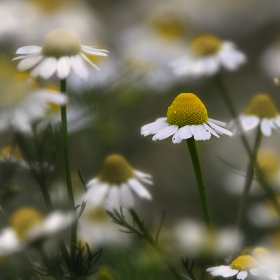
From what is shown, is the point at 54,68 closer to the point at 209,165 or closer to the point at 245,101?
the point at 209,165

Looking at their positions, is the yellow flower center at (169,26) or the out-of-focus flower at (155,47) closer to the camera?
the out-of-focus flower at (155,47)

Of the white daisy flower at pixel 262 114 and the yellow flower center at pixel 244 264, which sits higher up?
the white daisy flower at pixel 262 114

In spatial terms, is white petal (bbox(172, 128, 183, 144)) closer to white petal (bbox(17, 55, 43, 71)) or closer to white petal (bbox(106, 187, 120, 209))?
white petal (bbox(106, 187, 120, 209))

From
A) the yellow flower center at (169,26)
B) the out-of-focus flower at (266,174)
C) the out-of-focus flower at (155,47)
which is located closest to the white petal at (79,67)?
the out-of-focus flower at (266,174)

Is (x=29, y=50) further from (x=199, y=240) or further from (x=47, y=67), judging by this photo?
(x=199, y=240)

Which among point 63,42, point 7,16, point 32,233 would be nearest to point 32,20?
point 7,16

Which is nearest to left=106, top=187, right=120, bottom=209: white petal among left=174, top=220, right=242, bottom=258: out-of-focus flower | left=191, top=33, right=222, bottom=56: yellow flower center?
left=174, top=220, right=242, bottom=258: out-of-focus flower

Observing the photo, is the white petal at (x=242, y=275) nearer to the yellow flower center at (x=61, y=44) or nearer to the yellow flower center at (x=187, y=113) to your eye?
the yellow flower center at (x=187, y=113)

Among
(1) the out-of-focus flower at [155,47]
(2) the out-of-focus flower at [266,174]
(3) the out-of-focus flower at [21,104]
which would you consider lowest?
(2) the out-of-focus flower at [266,174]
